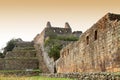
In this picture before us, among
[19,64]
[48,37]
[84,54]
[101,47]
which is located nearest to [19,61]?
[19,64]

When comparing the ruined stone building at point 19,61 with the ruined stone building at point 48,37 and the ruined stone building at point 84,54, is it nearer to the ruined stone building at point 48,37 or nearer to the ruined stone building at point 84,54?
the ruined stone building at point 84,54

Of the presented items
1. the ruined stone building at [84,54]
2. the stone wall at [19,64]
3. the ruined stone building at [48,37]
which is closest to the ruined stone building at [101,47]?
the ruined stone building at [84,54]

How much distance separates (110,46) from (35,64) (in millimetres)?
31684

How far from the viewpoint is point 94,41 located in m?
24.5

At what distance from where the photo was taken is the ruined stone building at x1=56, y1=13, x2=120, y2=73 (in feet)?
66.6

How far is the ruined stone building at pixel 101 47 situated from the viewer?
20.3 meters

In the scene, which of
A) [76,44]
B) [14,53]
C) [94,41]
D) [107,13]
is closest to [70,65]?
[76,44]

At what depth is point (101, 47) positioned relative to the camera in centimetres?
2288

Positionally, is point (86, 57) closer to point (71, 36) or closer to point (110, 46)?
point (110, 46)

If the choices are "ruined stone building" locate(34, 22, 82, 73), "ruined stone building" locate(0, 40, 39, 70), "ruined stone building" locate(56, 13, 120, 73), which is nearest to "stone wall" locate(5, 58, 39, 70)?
"ruined stone building" locate(0, 40, 39, 70)

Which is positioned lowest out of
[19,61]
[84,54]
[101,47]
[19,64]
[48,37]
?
[19,64]

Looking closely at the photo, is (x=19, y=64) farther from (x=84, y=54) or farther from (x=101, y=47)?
(x=101, y=47)

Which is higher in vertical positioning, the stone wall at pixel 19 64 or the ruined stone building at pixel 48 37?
the ruined stone building at pixel 48 37

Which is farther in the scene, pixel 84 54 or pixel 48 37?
pixel 48 37
